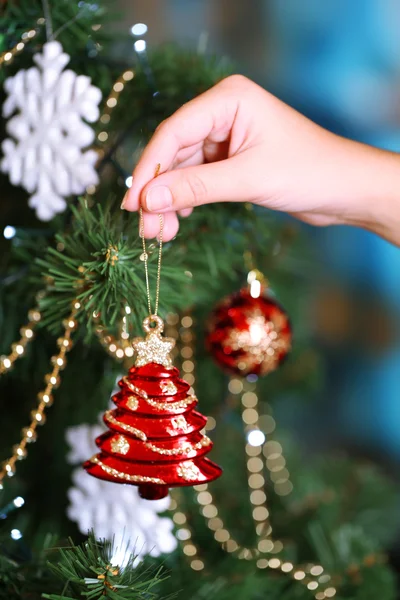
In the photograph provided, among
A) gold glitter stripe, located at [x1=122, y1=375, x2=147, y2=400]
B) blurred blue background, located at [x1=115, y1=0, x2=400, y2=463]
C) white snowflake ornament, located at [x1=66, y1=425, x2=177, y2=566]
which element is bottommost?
white snowflake ornament, located at [x1=66, y1=425, x2=177, y2=566]

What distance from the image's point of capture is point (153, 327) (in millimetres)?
549

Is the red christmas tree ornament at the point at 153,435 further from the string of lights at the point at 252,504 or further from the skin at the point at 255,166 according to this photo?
the string of lights at the point at 252,504

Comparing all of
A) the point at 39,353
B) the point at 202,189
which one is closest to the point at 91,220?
the point at 202,189

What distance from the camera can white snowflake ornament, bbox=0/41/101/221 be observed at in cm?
55

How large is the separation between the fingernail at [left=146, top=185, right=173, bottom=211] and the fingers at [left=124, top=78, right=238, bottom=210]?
0.04ft

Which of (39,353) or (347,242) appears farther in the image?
(347,242)

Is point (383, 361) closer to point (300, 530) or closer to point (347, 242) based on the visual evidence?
point (347, 242)

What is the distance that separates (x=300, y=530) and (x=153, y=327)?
0.41 meters

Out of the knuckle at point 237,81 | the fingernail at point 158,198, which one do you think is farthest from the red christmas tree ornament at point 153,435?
the knuckle at point 237,81

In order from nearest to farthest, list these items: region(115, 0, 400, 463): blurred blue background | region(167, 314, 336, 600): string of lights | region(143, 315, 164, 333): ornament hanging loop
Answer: region(143, 315, 164, 333): ornament hanging loop
region(167, 314, 336, 600): string of lights
region(115, 0, 400, 463): blurred blue background

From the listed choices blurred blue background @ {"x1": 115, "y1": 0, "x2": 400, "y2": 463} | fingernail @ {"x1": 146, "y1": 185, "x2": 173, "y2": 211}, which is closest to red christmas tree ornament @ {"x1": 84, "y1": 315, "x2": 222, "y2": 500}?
fingernail @ {"x1": 146, "y1": 185, "x2": 173, "y2": 211}

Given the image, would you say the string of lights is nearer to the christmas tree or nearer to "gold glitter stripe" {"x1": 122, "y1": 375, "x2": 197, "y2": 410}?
the christmas tree

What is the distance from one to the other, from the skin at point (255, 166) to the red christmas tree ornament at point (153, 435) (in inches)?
4.6

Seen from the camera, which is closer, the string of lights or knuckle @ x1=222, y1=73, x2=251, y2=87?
→ knuckle @ x1=222, y1=73, x2=251, y2=87
